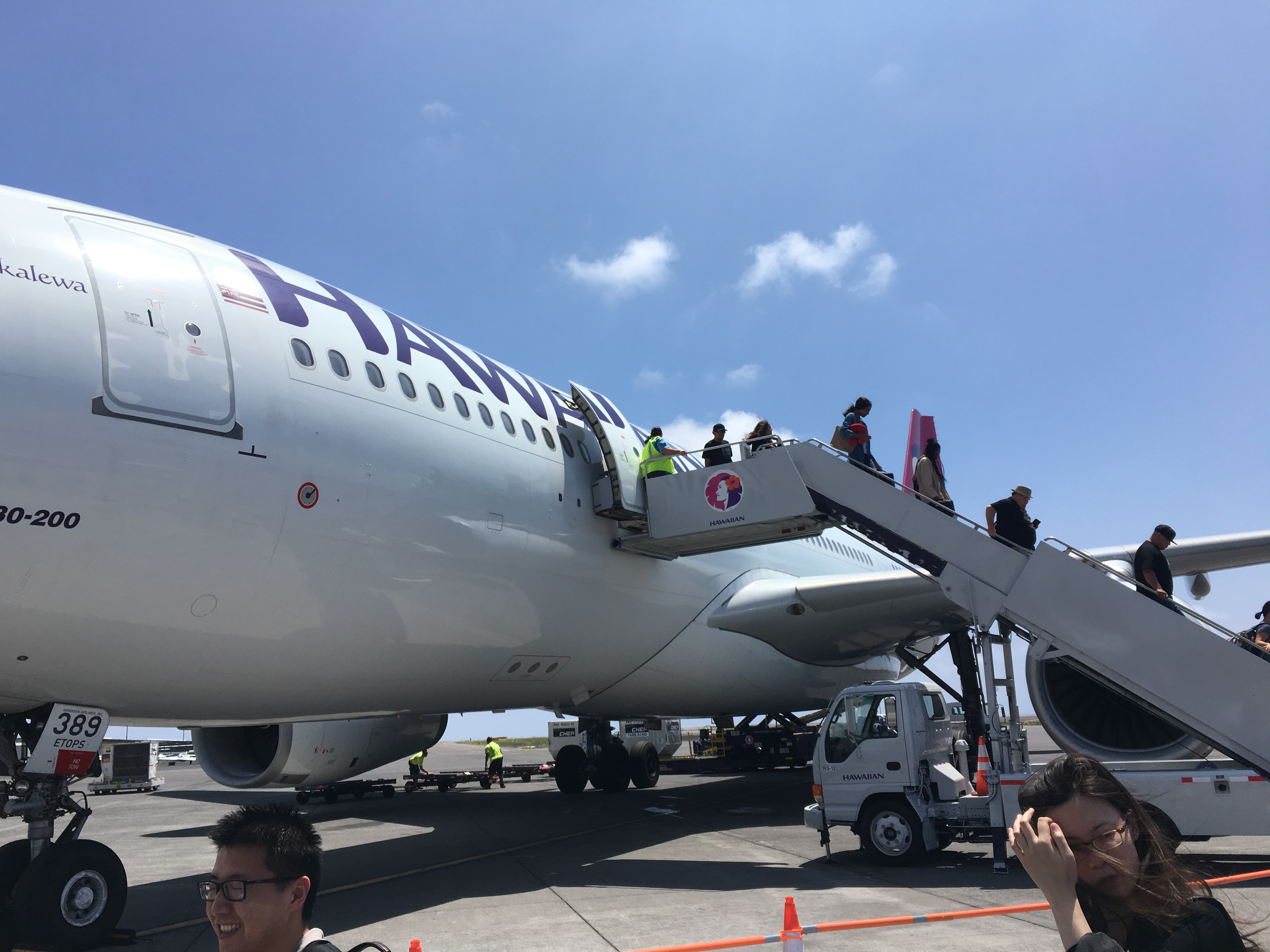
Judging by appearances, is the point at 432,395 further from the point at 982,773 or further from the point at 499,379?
the point at 982,773

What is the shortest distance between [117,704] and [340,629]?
1446mm

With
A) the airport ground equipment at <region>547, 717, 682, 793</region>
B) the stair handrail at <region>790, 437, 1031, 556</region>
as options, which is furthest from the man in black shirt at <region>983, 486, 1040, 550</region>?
the airport ground equipment at <region>547, 717, 682, 793</region>

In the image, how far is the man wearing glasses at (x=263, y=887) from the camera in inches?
69.1

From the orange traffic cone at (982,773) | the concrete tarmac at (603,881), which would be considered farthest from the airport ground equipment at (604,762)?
the orange traffic cone at (982,773)

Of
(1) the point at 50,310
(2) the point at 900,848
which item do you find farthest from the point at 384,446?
(2) the point at 900,848

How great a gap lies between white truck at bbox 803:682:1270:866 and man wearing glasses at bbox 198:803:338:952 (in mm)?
6857

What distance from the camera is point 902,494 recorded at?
8.64 metres

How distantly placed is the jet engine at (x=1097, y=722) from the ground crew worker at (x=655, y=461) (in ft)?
13.0

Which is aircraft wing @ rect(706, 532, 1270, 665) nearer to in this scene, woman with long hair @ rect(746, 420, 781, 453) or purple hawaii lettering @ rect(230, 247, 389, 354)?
woman with long hair @ rect(746, 420, 781, 453)

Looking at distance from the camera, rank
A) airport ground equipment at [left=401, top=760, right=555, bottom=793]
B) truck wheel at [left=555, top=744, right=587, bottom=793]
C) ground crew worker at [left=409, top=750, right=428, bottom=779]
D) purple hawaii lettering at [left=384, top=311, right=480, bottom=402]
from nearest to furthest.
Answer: purple hawaii lettering at [left=384, top=311, right=480, bottom=402] → truck wheel at [left=555, top=744, right=587, bottom=793] → airport ground equipment at [left=401, top=760, right=555, bottom=793] → ground crew worker at [left=409, top=750, right=428, bottom=779]

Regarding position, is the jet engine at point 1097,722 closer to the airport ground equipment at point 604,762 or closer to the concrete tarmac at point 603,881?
the concrete tarmac at point 603,881

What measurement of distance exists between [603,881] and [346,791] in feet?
35.1

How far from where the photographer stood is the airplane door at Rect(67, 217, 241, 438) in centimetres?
547

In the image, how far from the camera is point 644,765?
17.5 meters
